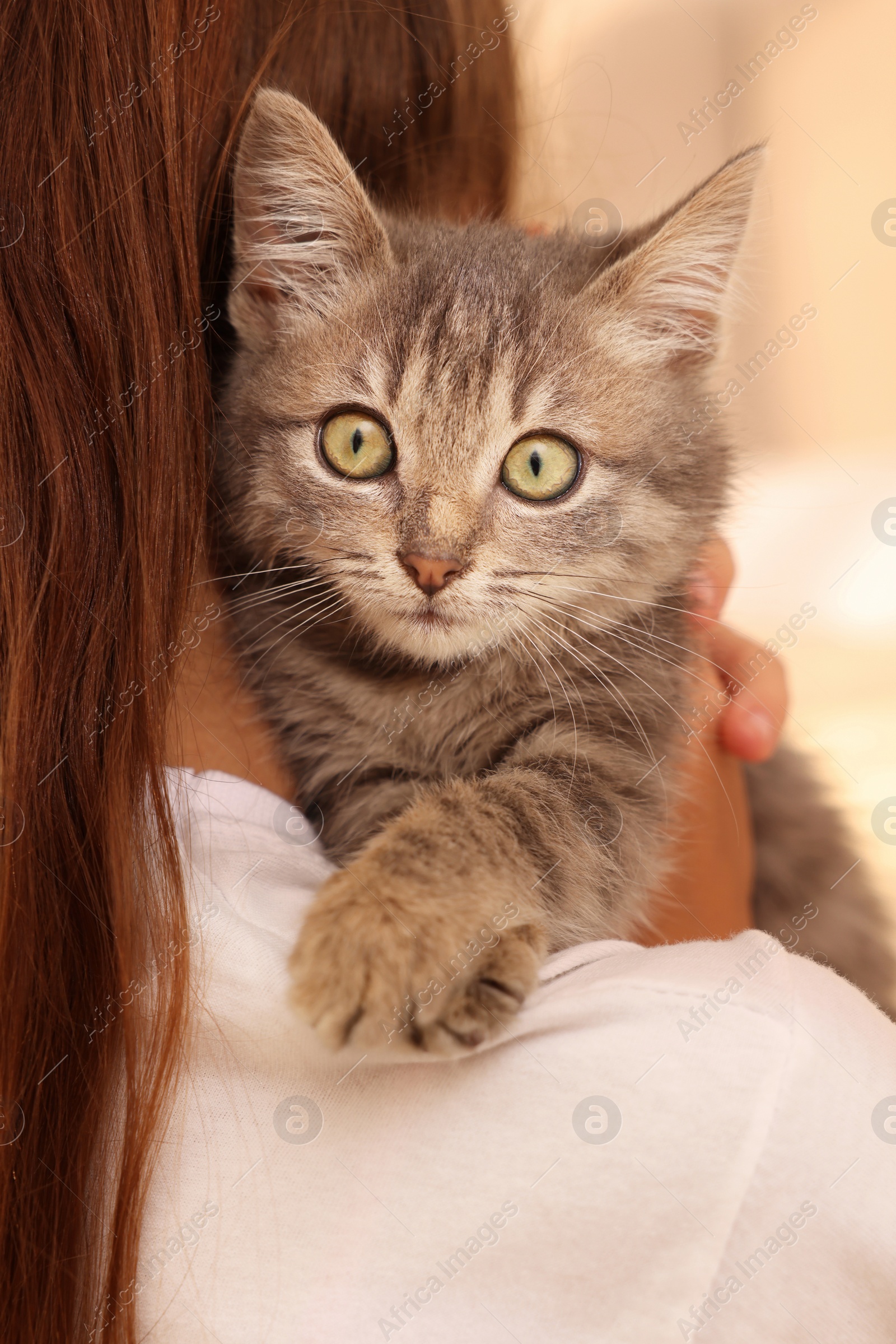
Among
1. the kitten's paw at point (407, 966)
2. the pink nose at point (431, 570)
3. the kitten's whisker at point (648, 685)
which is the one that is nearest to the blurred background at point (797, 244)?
the kitten's whisker at point (648, 685)

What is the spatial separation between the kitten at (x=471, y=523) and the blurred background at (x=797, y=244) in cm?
18

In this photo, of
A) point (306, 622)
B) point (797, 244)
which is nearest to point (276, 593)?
point (306, 622)

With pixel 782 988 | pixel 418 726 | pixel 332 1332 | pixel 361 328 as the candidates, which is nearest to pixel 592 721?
pixel 418 726

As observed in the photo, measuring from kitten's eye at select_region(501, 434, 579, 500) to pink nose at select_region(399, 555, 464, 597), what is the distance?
11 centimetres

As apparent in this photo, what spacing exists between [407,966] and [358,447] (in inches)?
19.9

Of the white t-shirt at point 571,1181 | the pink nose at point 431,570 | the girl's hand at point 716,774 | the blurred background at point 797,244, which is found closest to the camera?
the white t-shirt at point 571,1181

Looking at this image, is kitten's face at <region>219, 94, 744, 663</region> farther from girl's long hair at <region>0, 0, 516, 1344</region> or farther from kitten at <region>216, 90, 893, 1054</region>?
girl's long hair at <region>0, 0, 516, 1344</region>

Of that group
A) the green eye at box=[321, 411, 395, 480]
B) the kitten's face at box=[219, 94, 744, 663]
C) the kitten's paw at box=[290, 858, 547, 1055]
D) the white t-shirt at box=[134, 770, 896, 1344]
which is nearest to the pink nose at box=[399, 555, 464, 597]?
the kitten's face at box=[219, 94, 744, 663]

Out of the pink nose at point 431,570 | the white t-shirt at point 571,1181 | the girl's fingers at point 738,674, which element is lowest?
the white t-shirt at point 571,1181

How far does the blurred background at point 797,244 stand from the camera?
1437 millimetres

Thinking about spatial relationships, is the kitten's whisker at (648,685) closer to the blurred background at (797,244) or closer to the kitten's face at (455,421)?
the kitten's face at (455,421)

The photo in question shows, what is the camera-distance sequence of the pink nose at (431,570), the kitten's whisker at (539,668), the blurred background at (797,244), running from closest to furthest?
the pink nose at (431,570) → the kitten's whisker at (539,668) → the blurred background at (797,244)

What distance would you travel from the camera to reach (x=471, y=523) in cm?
87

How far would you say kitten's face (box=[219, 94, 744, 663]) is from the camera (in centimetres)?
88
